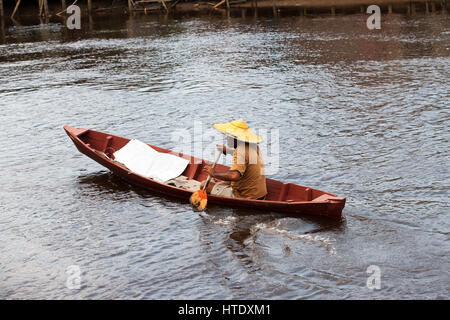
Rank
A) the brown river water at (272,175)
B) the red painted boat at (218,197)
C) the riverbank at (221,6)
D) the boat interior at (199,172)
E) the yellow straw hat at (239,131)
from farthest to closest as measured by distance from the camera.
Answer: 1. the riverbank at (221,6)
2. the boat interior at (199,172)
3. the yellow straw hat at (239,131)
4. the red painted boat at (218,197)
5. the brown river water at (272,175)

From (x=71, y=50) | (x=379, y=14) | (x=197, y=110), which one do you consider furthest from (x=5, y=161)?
(x=379, y=14)

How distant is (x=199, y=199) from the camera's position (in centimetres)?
1101

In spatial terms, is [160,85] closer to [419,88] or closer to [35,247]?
[419,88]

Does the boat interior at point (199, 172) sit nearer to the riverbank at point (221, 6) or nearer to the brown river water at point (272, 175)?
the brown river water at point (272, 175)

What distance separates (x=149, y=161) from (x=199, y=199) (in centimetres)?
220

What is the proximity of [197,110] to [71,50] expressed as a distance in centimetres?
1526

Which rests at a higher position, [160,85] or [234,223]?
[160,85]

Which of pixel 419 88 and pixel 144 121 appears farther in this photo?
pixel 419 88

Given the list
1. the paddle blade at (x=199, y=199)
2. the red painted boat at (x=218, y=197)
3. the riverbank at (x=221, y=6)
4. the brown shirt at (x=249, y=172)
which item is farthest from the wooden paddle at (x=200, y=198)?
the riverbank at (x=221, y=6)

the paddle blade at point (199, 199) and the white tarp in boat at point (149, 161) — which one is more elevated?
the white tarp in boat at point (149, 161)

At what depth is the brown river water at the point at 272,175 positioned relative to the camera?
29.0 ft

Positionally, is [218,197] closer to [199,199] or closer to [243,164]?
[199,199]
